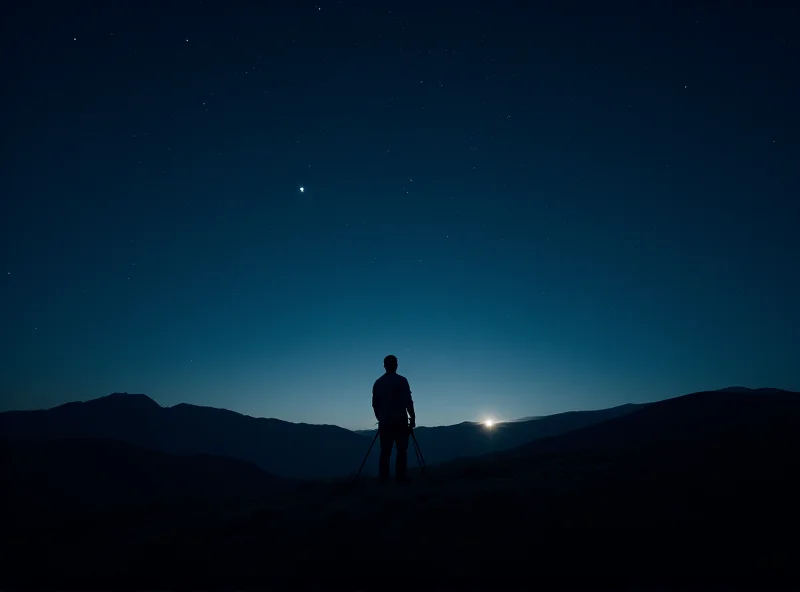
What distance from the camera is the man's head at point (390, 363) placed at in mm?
8906

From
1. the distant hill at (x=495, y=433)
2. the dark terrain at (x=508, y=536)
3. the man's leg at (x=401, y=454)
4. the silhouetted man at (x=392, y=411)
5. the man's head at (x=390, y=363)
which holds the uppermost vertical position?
the man's head at (x=390, y=363)

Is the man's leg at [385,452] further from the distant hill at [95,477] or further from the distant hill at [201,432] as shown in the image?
the distant hill at [201,432]

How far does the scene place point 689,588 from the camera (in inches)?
125

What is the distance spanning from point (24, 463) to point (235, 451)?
240 ft

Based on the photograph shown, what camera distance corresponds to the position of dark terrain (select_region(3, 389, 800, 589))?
3.53 metres

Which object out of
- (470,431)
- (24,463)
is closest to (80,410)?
(24,463)

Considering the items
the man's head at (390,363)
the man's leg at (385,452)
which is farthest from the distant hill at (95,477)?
the man's head at (390,363)

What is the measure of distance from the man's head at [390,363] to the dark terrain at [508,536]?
2.84 m

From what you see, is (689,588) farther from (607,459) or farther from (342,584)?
(607,459)

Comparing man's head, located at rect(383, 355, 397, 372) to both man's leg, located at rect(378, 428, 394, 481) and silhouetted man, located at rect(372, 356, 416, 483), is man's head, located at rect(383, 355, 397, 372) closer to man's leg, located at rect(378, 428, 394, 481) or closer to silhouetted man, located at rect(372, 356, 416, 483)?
silhouetted man, located at rect(372, 356, 416, 483)

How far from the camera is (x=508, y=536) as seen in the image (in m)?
4.14

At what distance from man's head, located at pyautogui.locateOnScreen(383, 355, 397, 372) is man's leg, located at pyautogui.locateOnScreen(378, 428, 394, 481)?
4.40ft

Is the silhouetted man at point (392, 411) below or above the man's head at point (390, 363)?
below

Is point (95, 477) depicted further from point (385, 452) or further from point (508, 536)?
point (508, 536)
